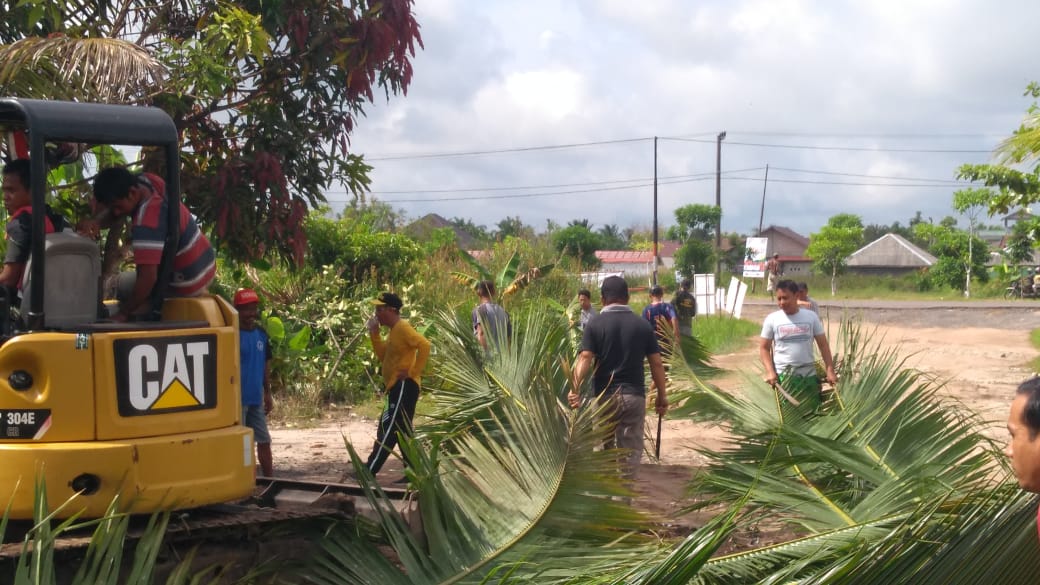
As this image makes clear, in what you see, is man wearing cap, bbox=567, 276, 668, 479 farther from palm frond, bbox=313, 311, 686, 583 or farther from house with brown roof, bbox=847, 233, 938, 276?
house with brown roof, bbox=847, 233, 938, 276

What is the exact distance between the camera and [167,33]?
906cm

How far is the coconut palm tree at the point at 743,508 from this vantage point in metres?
3.69

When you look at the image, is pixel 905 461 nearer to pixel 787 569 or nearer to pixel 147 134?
pixel 787 569

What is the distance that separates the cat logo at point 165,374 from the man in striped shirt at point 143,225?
44 centimetres

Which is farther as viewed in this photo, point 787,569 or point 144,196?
point 144,196

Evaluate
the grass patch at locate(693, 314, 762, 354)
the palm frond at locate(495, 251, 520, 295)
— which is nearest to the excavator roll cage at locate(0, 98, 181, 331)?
the palm frond at locate(495, 251, 520, 295)

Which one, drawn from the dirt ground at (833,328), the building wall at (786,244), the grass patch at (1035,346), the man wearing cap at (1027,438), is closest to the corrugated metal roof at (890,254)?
the building wall at (786,244)

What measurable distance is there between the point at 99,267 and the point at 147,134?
25.1 inches

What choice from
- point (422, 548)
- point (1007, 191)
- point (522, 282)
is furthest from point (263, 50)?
point (1007, 191)

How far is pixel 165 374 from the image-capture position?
471 centimetres

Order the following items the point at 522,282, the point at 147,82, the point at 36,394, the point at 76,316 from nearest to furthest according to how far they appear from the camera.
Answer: the point at 36,394, the point at 76,316, the point at 147,82, the point at 522,282

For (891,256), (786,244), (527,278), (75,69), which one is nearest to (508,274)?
(527,278)

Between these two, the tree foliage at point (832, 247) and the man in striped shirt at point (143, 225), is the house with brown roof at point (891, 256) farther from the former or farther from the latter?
the man in striped shirt at point (143, 225)

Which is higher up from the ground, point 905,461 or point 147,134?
point 147,134
